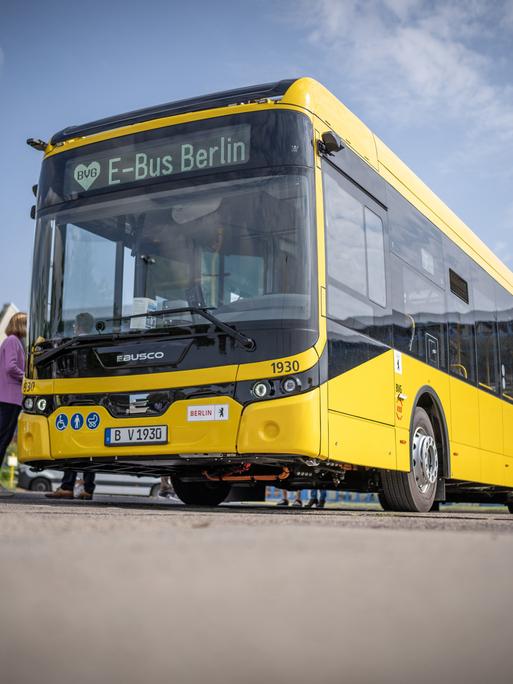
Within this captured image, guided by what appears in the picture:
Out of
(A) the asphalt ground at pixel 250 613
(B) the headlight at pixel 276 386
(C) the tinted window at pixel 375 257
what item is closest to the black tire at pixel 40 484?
(C) the tinted window at pixel 375 257

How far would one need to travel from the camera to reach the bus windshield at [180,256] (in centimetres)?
756

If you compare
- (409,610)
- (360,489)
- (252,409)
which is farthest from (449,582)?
(360,489)

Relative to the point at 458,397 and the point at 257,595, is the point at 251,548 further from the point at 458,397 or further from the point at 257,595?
the point at 458,397

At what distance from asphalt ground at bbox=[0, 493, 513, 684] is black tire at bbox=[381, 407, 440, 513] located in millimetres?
5464

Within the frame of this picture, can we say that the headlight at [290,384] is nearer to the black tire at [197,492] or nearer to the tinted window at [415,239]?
the tinted window at [415,239]

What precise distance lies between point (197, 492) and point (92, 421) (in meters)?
2.86

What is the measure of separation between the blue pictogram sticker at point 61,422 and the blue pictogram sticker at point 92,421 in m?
0.22

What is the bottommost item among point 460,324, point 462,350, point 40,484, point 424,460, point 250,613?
point 250,613

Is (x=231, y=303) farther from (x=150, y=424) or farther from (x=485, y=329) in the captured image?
(x=485, y=329)

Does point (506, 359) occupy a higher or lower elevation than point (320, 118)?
lower

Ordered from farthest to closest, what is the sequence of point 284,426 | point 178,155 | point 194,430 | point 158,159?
point 158,159, point 178,155, point 194,430, point 284,426

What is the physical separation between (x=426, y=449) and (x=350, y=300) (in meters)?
2.18

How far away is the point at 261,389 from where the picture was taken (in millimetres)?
7312

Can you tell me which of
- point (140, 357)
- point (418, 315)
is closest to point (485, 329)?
point (418, 315)
